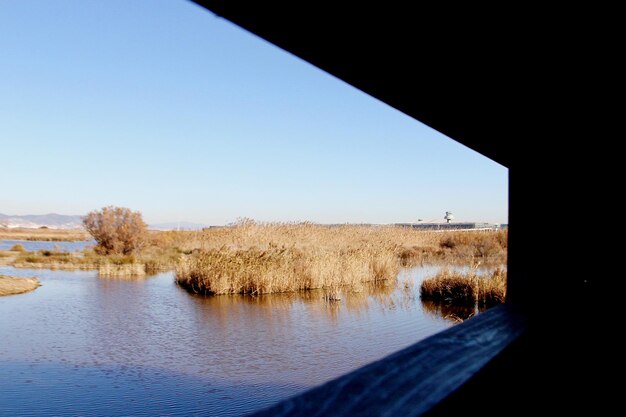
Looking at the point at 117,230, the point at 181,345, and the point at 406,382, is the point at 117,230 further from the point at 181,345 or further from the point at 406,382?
the point at 406,382

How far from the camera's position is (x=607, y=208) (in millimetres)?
2309

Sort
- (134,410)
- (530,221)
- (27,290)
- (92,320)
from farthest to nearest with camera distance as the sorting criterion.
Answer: (27,290) < (92,320) < (134,410) < (530,221)

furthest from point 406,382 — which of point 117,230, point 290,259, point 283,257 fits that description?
point 117,230

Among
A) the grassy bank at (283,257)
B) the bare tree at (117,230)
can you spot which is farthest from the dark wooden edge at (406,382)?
the bare tree at (117,230)

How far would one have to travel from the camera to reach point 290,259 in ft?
49.4

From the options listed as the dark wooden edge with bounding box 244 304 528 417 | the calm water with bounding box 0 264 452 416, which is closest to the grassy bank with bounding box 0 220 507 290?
the calm water with bounding box 0 264 452 416

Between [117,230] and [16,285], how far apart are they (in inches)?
365

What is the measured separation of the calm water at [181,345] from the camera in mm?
6426

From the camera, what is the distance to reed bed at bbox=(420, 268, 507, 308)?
11367 mm

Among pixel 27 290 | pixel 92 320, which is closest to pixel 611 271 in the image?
pixel 92 320

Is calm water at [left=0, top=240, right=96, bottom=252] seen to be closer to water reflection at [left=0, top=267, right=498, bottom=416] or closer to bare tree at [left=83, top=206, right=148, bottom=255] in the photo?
bare tree at [left=83, top=206, right=148, bottom=255]

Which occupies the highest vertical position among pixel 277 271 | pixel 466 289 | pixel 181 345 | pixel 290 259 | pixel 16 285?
pixel 290 259

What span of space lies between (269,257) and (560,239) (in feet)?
42.4

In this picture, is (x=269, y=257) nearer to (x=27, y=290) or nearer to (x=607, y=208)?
Answer: (x=27, y=290)
